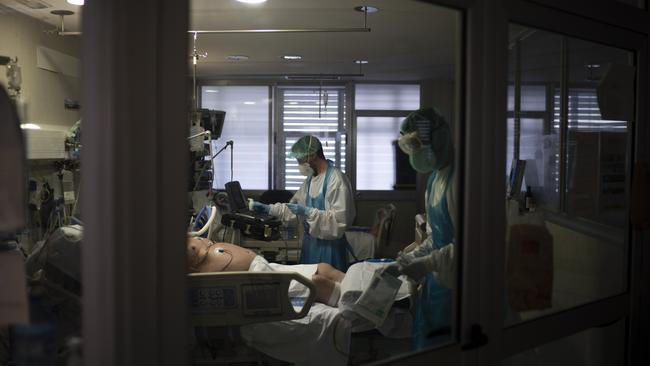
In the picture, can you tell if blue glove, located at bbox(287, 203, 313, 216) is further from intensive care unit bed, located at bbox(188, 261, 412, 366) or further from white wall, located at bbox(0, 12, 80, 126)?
white wall, located at bbox(0, 12, 80, 126)

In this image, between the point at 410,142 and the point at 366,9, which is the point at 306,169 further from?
the point at 410,142

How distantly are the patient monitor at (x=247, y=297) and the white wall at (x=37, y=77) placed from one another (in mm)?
713

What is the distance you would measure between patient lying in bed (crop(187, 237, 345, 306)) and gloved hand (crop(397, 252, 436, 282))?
29.0 inches

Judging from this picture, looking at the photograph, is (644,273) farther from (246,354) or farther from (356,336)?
(246,354)

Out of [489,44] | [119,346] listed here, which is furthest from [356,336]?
[119,346]

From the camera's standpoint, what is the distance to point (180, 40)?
81 centimetres

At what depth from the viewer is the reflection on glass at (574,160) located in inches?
61.1

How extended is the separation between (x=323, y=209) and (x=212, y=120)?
1.29 meters

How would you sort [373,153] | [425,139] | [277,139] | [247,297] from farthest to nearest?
[277,139] → [373,153] → [247,297] → [425,139]

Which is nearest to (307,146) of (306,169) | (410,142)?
(306,169)

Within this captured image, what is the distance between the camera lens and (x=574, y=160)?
→ 5.62 feet

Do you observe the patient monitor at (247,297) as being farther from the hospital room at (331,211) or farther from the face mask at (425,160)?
the face mask at (425,160)

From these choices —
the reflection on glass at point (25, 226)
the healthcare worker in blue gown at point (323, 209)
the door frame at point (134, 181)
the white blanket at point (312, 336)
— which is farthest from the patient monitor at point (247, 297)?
the healthcare worker in blue gown at point (323, 209)

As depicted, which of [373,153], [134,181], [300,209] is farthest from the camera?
[373,153]
